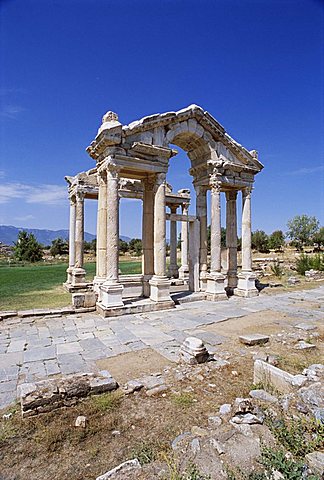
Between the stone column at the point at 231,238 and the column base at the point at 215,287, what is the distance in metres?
1.66

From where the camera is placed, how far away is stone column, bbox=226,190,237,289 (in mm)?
13234

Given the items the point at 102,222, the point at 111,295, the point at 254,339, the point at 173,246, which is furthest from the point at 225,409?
the point at 173,246

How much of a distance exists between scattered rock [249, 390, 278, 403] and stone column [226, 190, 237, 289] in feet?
31.3

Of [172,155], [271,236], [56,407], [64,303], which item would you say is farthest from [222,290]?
[271,236]

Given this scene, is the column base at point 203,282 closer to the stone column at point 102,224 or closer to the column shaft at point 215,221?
the column shaft at point 215,221

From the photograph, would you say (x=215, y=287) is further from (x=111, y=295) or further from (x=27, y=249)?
(x=27, y=249)

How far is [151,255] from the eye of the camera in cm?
1171

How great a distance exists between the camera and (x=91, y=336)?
694 cm

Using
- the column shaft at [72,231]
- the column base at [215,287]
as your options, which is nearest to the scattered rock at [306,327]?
the column base at [215,287]

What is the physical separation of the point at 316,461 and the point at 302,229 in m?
59.5

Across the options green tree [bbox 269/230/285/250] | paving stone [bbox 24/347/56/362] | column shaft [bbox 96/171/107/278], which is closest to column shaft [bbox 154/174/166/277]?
column shaft [bbox 96/171/107/278]

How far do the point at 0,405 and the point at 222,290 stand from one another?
9264 mm

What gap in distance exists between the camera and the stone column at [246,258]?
1250 centimetres

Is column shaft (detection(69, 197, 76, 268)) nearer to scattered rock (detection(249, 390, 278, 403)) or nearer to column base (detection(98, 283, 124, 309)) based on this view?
column base (detection(98, 283, 124, 309))
